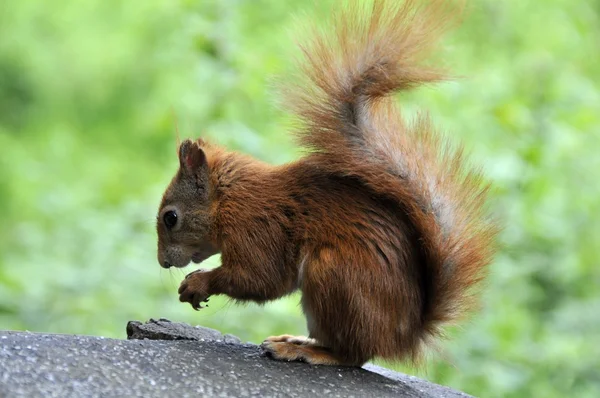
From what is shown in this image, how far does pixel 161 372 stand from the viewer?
6.89 feet

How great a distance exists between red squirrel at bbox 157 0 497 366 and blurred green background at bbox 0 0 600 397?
30cm

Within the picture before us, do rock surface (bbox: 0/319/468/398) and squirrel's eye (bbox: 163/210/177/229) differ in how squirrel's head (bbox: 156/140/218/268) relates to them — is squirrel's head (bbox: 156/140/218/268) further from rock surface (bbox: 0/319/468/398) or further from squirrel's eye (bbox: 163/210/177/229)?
rock surface (bbox: 0/319/468/398)

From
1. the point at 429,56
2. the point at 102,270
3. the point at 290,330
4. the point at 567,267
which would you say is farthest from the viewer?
the point at 567,267

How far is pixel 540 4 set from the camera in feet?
17.0

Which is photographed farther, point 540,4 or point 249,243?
point 540,4

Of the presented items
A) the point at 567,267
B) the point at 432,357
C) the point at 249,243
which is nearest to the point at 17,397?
the point at 249,243

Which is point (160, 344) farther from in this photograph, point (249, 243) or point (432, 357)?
point (432, 357)

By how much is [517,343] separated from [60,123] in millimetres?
3411

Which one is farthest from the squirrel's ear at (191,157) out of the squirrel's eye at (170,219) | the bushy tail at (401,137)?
the bushy tail at (401,137)

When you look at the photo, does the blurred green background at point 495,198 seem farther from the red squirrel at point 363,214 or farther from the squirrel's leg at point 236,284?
the squirrel's leg at point 236,284

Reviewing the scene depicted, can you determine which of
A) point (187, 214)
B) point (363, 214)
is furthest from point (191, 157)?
point (363, 214)

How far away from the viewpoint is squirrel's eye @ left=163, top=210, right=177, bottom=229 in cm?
265

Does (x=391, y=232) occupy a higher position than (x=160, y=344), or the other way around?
(x=391, y=232)

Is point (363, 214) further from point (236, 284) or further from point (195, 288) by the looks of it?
point (195, 288)
